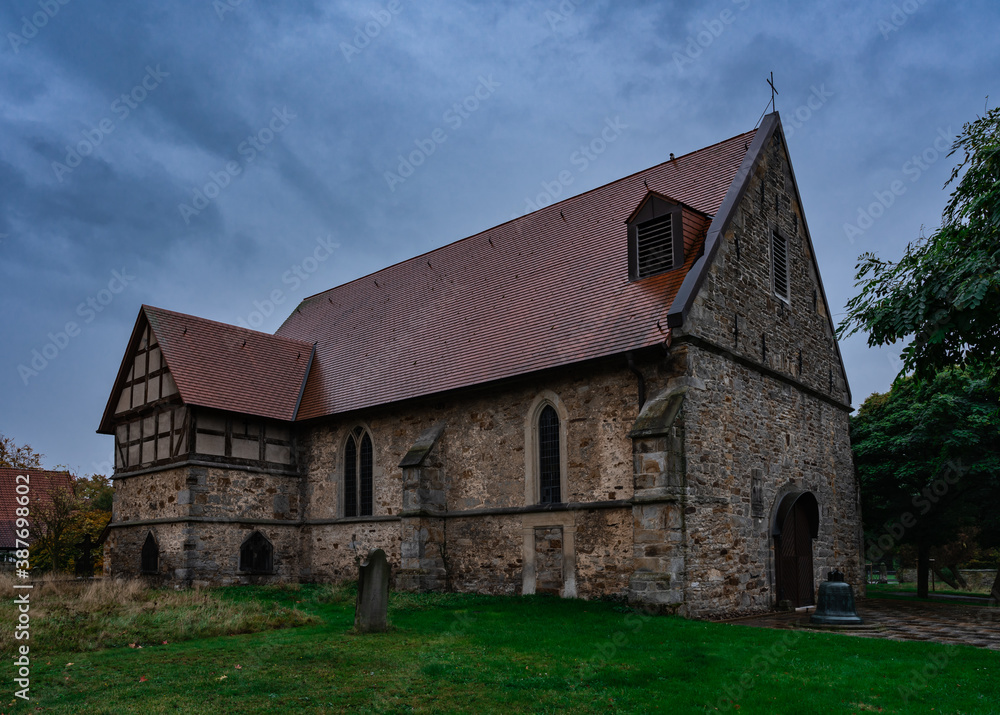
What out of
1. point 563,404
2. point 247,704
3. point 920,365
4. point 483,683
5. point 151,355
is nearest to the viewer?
point 247,704

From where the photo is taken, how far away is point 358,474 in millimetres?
21641

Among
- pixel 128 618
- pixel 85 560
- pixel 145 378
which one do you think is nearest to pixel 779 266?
pixel 128 618


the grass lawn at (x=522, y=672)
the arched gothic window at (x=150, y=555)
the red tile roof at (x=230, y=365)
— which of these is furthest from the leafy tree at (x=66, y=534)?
the grass lawn at (x=522, y=672)

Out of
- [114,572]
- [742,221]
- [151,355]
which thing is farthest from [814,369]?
[114,572]

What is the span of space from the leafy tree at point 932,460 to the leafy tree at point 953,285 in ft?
32.9

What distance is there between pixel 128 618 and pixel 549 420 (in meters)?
8.99

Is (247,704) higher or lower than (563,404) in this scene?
lower

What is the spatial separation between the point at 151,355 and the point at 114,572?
6802mm

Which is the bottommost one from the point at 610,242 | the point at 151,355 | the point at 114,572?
the point at 114,572

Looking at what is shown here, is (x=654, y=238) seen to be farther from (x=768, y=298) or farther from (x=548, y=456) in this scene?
(x=548, y=456)

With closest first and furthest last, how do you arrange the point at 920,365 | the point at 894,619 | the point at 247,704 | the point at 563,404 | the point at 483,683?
the point at 247,704 → the point at 483,683 → the point at 920,365 → the point at 894,619 → the point at 563,404

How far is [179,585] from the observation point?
20.2 meters

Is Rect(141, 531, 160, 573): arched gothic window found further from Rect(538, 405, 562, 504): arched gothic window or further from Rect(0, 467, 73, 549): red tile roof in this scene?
Rect(0, 467, 73, 549): red tile roof

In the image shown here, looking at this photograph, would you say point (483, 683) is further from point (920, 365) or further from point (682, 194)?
point (682, 194)
